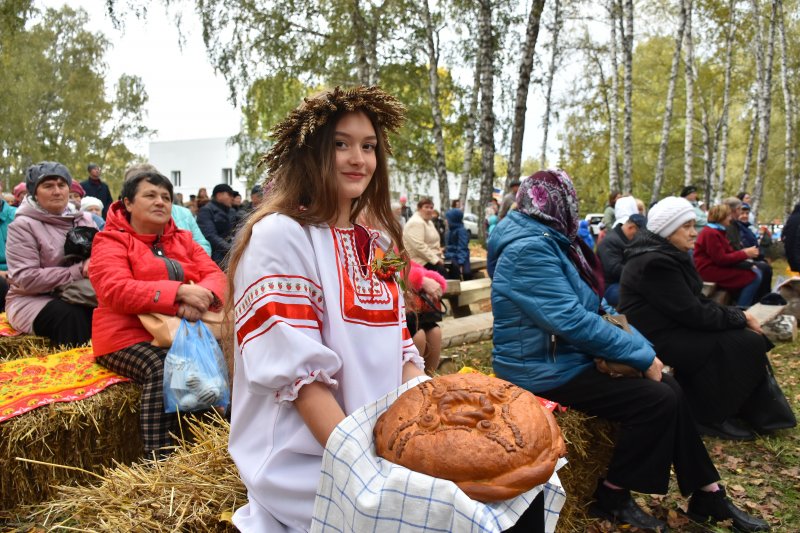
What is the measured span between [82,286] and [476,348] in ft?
14.6

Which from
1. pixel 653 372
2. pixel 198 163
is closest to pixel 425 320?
pixel 653 372

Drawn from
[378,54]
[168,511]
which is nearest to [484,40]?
[378,54]

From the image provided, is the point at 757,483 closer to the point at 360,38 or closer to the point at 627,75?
the point at 360,38

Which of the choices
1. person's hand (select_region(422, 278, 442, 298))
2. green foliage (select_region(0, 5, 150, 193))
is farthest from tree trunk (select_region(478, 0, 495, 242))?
green foliage (select_region(0, 5, 150, 193))

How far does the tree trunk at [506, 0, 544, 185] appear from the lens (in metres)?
12.0

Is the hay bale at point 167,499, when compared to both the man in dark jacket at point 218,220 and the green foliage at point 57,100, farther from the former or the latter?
the green foliage at point 57,100

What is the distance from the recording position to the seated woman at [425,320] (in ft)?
15.6

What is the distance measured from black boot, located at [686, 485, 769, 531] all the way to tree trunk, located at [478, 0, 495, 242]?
→ 38.4 ft

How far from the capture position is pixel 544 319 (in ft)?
10.3

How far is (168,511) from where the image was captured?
7.06ft

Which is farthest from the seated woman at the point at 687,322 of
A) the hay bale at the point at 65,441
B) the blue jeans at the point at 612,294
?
the hay bale at the point at 65,441

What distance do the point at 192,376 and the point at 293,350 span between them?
2.00 metres

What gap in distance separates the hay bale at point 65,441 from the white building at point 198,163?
45394mm

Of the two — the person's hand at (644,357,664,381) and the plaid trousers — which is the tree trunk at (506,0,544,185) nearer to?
the person's hand at (644,357,664,381)
